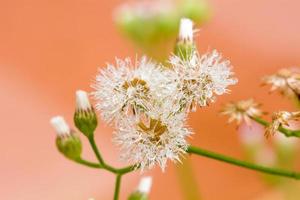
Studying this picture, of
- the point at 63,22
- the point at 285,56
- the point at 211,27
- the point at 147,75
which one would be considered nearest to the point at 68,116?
the point at 63,22

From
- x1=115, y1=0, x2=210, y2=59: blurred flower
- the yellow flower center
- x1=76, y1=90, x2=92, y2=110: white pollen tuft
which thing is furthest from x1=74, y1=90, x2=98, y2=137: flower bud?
x1=115, y1=0, x2=210, y2=59: blurred flower

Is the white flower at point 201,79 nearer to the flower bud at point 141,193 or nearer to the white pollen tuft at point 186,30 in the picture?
the white pollen tuft at point 186,30

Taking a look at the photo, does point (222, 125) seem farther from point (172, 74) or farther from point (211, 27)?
point (172, 74)

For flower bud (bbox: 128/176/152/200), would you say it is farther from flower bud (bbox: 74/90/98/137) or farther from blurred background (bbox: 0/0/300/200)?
blurred background (bbox: 0/0/300/200)

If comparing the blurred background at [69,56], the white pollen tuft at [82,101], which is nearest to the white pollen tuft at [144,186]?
the white pollen tuft at [82,101]

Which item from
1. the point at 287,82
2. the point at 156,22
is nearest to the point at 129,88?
the point at 287,82

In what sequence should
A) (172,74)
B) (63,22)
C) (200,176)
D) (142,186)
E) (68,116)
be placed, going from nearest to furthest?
(172,74)
(142,186)
(200,176)
(68,116)
(63,22)
